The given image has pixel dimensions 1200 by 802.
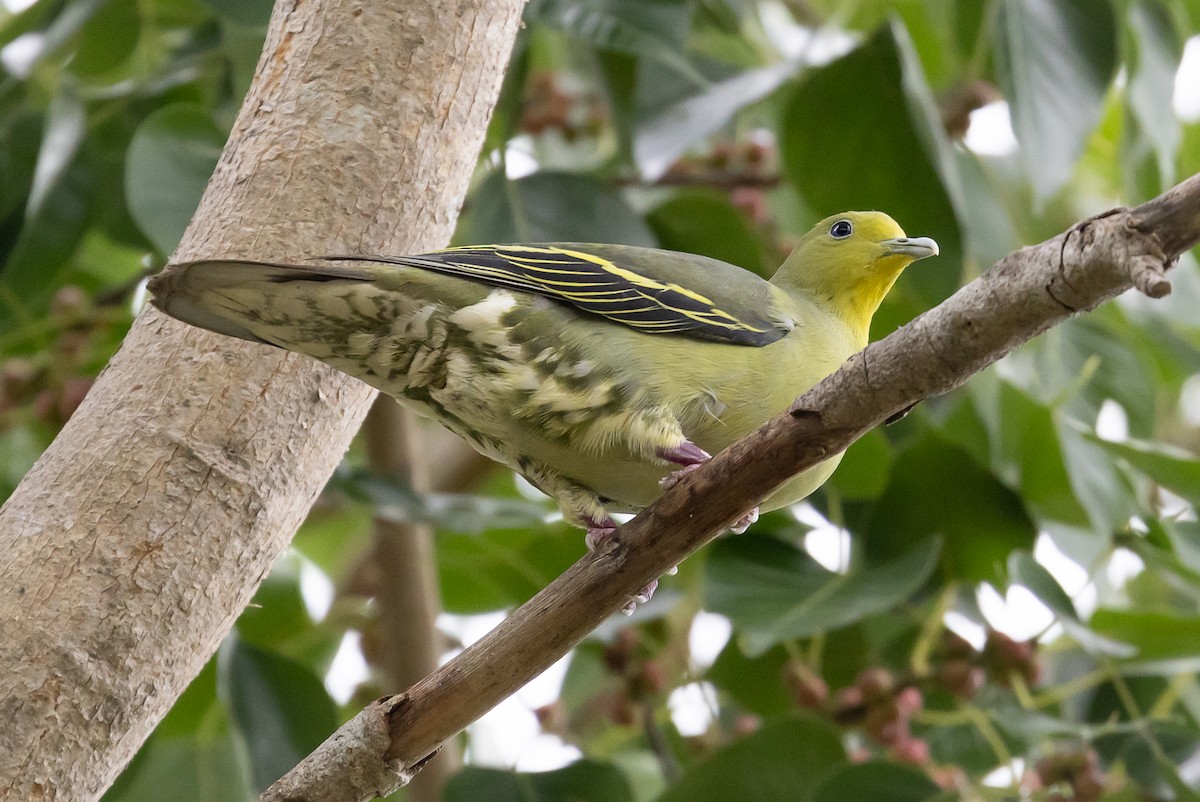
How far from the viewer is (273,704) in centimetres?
333

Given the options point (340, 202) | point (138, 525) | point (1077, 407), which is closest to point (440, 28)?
point (340, 202)

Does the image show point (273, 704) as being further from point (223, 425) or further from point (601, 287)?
point (601, 287)

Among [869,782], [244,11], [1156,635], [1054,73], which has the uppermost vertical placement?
[244,11]

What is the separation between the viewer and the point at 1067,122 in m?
3.46

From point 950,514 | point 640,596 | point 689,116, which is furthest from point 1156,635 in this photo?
point 689,116

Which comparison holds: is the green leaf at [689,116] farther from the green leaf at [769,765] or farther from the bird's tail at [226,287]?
the green leaf at [769,765]

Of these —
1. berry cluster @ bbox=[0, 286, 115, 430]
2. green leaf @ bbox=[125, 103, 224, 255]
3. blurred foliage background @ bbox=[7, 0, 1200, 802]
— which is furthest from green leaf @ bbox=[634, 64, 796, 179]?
berry cluster @ bbox=[0, 286, 115, 430]

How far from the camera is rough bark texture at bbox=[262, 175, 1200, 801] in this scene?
5.25ft

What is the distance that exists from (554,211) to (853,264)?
0.90 m

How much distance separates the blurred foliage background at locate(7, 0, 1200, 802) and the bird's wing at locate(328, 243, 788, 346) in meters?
0.73

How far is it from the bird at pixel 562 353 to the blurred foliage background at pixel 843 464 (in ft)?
2.02

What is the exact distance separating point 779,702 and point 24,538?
2.35 m

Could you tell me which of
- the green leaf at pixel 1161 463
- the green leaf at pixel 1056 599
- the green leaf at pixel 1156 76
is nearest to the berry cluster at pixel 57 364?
the green leaf at pixel 1056 599

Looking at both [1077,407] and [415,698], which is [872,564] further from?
[415,698]
